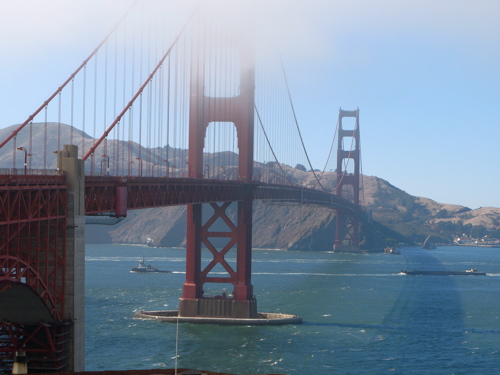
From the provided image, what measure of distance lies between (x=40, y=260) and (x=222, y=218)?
30.1 m

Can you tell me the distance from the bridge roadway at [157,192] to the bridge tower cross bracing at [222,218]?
1696 millimetres

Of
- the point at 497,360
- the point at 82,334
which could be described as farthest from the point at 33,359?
the point at 497,360

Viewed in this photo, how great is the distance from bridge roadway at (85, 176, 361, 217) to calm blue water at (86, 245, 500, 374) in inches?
321

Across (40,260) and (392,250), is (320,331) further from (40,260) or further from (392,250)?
(392,250)

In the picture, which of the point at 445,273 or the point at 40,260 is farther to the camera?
the point at 445,273

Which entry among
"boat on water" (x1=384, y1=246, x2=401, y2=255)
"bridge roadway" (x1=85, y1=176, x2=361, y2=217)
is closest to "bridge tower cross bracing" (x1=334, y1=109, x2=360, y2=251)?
"boat on water" (x1=384, y1=246, x2=401, y2=255)

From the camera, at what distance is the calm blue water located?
149ft

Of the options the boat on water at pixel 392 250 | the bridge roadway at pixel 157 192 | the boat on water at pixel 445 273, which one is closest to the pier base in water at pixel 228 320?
the bridge roadway at pixel 157 192

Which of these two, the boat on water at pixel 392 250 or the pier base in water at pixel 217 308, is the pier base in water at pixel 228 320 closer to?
the pier base in water at pixel 217 308

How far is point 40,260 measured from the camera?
3155cm

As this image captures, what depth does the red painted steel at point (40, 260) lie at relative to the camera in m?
28.5

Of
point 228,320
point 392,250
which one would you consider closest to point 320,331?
point 228,320

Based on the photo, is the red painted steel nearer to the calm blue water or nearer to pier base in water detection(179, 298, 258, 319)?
the calm blue water

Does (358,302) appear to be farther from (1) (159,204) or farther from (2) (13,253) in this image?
(2) (13,253)
